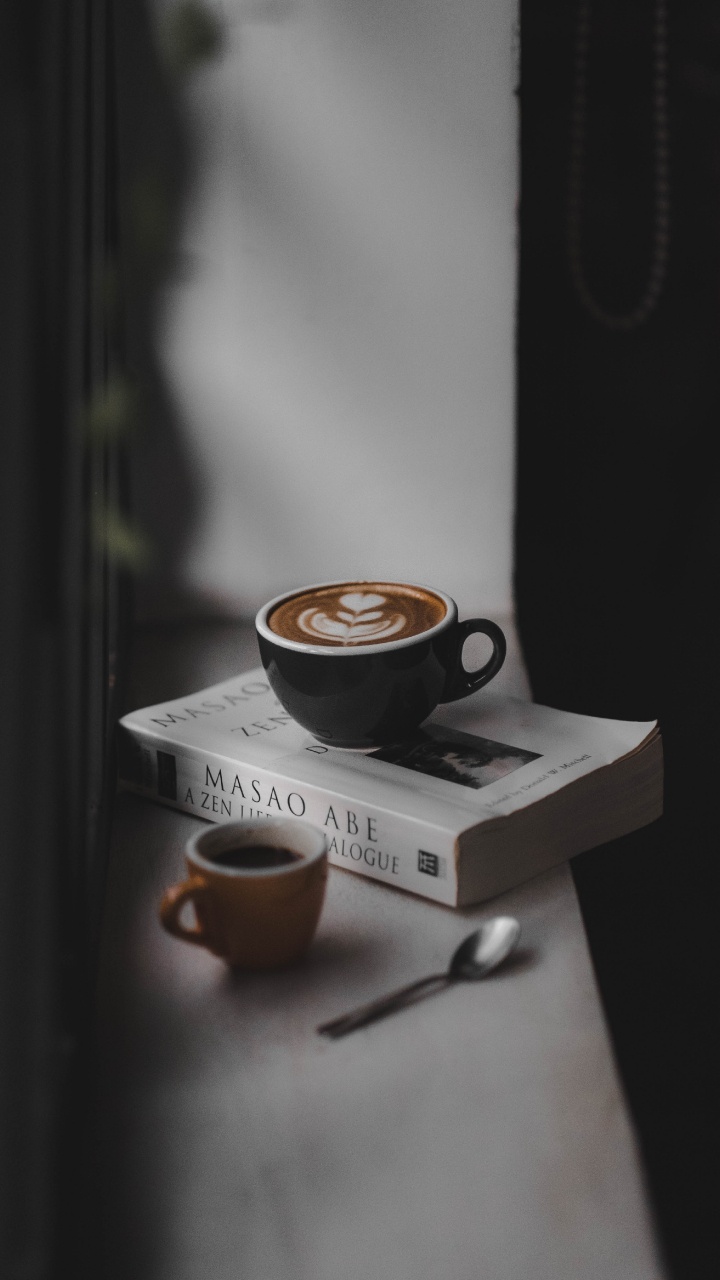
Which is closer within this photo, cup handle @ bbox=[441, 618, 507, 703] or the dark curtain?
cup handle @ bbox=[441, 618, 507, 703]

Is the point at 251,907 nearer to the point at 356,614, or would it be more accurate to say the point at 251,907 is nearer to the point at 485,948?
the point at 485,948

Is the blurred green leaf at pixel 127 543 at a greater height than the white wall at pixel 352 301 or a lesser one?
lesser

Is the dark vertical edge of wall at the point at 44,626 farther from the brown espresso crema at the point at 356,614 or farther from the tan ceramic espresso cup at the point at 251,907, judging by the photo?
the brown espresso crema at the point at 356,614

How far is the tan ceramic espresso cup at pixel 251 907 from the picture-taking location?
57 centimetres

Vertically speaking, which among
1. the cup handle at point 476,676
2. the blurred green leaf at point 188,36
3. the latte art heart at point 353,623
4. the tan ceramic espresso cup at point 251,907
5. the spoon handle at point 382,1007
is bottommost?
the spoon handle at point 382,1007

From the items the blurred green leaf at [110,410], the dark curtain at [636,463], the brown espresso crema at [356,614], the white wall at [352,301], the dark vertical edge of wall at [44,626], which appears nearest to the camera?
the dark vertical edge of wall at [44,626]

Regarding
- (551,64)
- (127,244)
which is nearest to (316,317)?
(127,244)

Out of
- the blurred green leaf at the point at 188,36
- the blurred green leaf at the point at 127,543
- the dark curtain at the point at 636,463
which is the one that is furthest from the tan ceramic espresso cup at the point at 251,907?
the blurred green leaf at the point at 188,36

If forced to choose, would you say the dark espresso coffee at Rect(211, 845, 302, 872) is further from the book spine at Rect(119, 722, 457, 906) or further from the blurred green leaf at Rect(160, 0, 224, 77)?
the blurred green leaf at Rect(160, 0, 224, 77)

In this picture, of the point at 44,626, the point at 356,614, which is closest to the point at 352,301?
the point at 356,614

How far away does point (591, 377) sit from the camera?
225 cm

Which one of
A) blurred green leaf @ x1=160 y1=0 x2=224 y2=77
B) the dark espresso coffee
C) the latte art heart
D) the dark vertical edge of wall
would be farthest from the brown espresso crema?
blurred green leaf @ x1=160 y1=0 x2=224 y2=77

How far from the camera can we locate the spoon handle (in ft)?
1.80

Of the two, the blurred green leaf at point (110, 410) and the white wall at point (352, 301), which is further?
the white wall at point (352, 301)
